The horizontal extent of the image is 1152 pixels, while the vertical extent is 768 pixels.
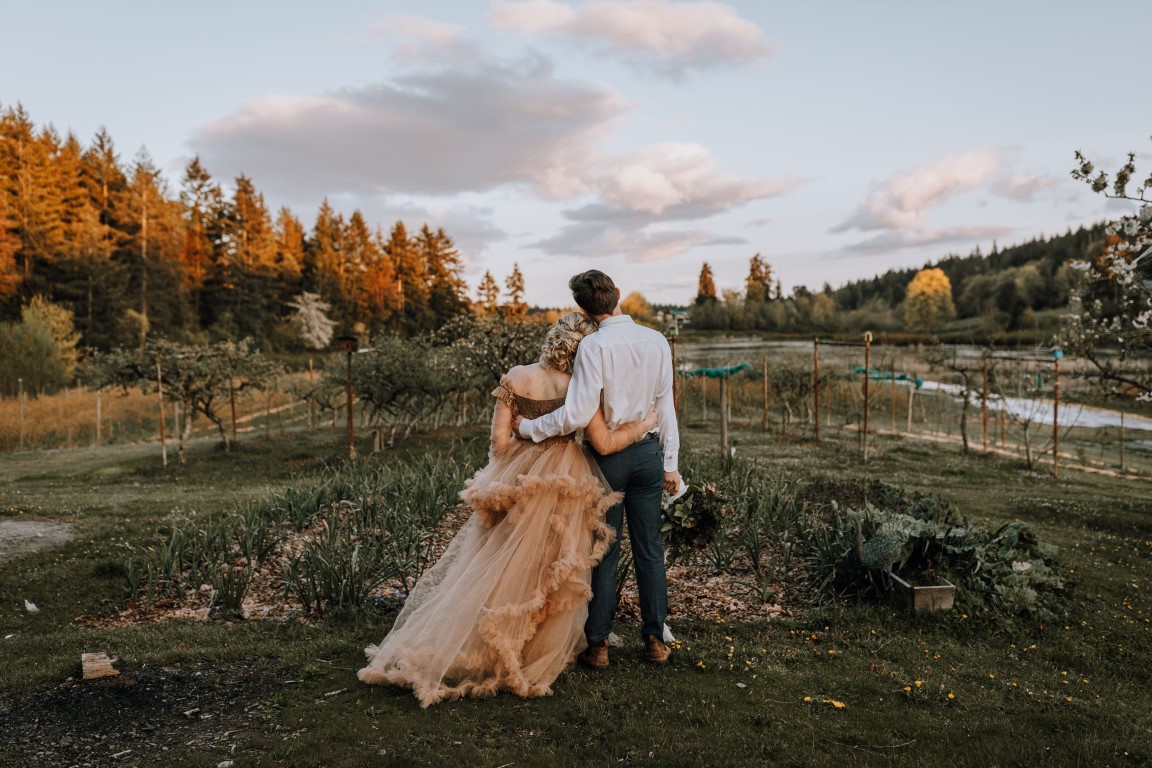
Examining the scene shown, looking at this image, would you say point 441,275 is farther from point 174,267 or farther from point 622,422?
point 622,422

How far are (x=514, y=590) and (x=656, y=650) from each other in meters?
0.92

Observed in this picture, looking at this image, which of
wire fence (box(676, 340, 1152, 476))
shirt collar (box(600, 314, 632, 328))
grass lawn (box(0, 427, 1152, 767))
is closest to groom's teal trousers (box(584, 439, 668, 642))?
grass lawn (box(0, 427, 1152, 767))

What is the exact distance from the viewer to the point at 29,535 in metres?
7.33

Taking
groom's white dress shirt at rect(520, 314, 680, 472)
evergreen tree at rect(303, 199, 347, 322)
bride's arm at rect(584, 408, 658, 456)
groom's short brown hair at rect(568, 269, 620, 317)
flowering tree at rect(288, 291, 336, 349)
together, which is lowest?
bride's arm at rect(584, 408, 658, 456)

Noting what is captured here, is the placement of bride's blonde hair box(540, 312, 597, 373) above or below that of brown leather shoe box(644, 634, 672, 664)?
above

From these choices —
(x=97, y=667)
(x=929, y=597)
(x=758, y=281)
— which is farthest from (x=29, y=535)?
(x=758, y=281)

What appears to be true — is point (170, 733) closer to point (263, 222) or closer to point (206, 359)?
point (206, 359)

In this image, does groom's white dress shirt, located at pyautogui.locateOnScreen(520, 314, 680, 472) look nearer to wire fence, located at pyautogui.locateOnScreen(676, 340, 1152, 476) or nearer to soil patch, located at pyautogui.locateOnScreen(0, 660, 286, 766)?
soil patch, located at pyautogui.locateOnScreen(0, 660, 286, 766)

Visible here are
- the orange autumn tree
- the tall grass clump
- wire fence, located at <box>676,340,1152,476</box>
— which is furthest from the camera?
the orange autumn tree

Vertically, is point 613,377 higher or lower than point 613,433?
higher

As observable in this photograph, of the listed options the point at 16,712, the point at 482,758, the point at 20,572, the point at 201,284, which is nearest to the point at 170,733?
the point at 16,712

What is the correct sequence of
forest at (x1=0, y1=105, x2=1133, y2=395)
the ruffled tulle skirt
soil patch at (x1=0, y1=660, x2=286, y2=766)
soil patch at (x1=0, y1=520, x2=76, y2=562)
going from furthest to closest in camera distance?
forest at (x1=0, y1=105, x2=1133, y2=395)
soil patch at (x1=0, y1=520, x2=76, y2=562)
the ruffled tulle skirt
soil patch at (x1=0, y1=660, x2=286, y2=766)

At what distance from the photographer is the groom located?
3543 millimetres

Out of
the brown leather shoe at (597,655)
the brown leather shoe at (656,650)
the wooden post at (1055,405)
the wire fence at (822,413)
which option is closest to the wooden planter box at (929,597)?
the brown leather shoe at (656,650)
